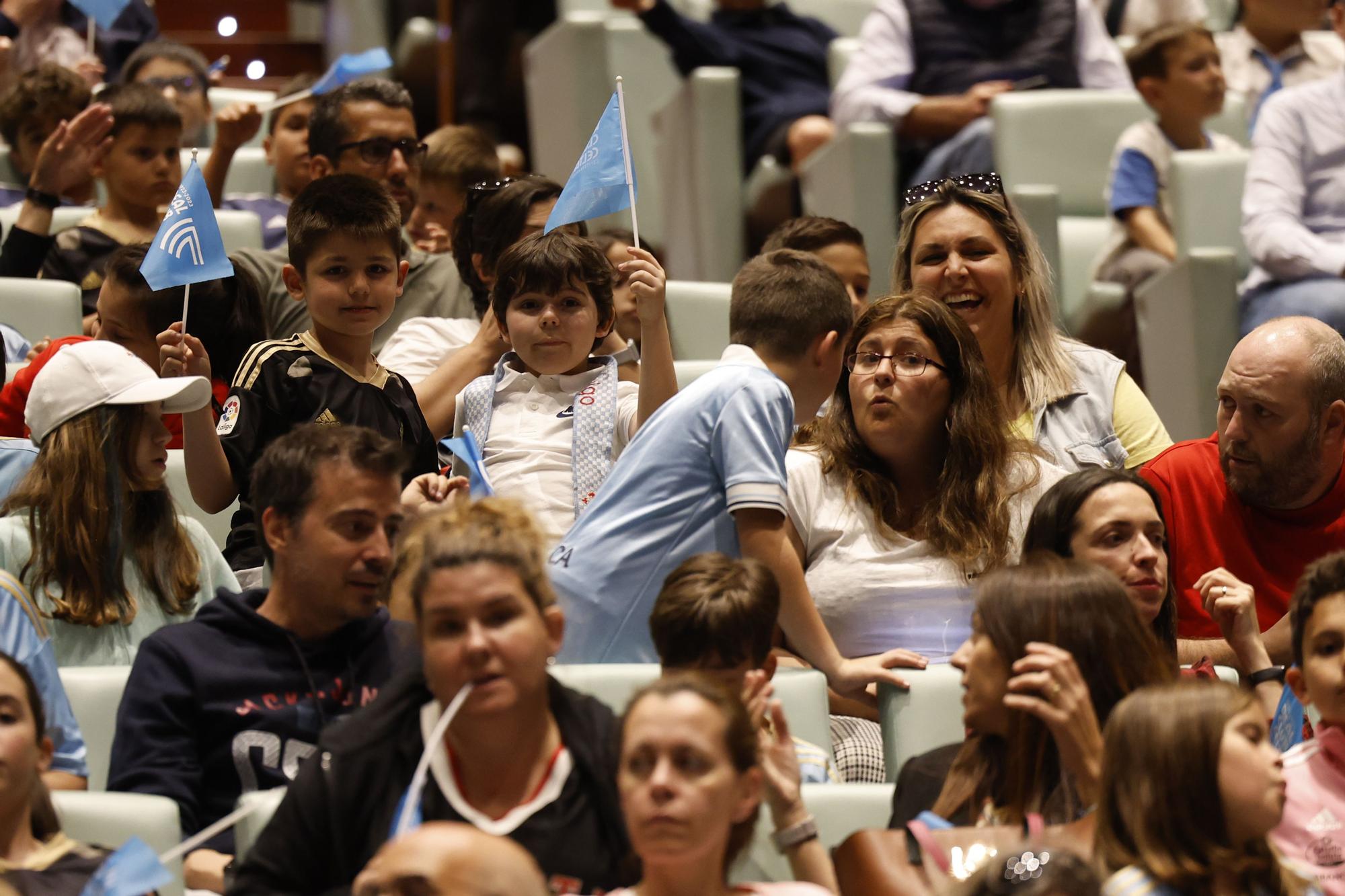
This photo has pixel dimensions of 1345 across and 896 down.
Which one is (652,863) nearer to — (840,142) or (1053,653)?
(1053,653)

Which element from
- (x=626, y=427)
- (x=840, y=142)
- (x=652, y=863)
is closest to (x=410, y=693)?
(x=652, y=863)

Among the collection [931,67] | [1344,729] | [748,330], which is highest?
[931,67]

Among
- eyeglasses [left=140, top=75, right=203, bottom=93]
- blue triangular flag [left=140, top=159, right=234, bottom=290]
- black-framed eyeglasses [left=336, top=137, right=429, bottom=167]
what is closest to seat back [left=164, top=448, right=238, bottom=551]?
blue triangular flag [left=140, top=159, right=234, bottom=290]

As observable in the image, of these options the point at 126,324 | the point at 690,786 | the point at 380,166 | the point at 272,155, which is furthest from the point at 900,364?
the point at 272,155

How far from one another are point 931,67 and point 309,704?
317cm

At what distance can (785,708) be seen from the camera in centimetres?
245

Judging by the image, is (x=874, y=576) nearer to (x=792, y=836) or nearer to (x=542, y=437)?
(x=542, y=437)

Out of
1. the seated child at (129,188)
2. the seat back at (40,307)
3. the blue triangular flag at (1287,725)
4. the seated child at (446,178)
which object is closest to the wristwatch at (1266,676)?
the blue triangular flag at (1287,725)

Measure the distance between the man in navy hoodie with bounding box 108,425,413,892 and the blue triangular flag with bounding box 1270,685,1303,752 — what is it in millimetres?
1187

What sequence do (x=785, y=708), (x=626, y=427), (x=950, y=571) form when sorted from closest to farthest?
(x=785, y=708), (x=950, y=571), (x=626, y=427)

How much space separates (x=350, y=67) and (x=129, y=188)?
637 millimetres

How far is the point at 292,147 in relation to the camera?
4.60m

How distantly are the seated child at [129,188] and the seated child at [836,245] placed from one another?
141 centimetres

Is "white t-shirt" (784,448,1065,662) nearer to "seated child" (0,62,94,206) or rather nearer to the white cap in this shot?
the white cap
